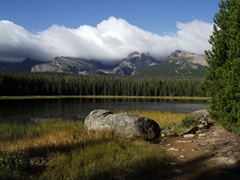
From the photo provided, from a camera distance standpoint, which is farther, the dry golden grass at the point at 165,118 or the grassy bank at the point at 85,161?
the dry golden grass at the point at 165,118

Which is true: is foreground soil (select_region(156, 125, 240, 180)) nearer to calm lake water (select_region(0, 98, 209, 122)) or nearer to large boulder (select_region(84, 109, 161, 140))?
large boulder (select_region(84, 109, 161, 140))

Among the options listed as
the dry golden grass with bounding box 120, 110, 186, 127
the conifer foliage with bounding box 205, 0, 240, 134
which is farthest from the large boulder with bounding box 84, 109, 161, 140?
the dry golden grass with bounding box 120, 110, 186, 127

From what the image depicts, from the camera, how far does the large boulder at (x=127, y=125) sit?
16844 millimetres

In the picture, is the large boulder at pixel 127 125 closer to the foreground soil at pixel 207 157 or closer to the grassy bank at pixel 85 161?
the foreground soil at pixel 207 157

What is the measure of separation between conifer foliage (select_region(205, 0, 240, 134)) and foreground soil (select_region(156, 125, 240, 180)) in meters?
1.09

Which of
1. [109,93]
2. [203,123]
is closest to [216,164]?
[203,123]

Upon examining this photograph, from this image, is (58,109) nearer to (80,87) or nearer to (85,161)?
(85,161)

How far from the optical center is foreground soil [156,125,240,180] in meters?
8.99

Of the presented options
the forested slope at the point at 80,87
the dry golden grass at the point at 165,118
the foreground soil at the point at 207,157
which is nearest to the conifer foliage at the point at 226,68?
the foreground soil at the point at 207,157

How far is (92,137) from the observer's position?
49.4ft

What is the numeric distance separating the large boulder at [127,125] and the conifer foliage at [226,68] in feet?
15.2

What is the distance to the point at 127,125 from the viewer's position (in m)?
17.2

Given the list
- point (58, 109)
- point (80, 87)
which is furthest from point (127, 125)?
point (80, 87)

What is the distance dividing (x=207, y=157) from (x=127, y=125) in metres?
7.14
